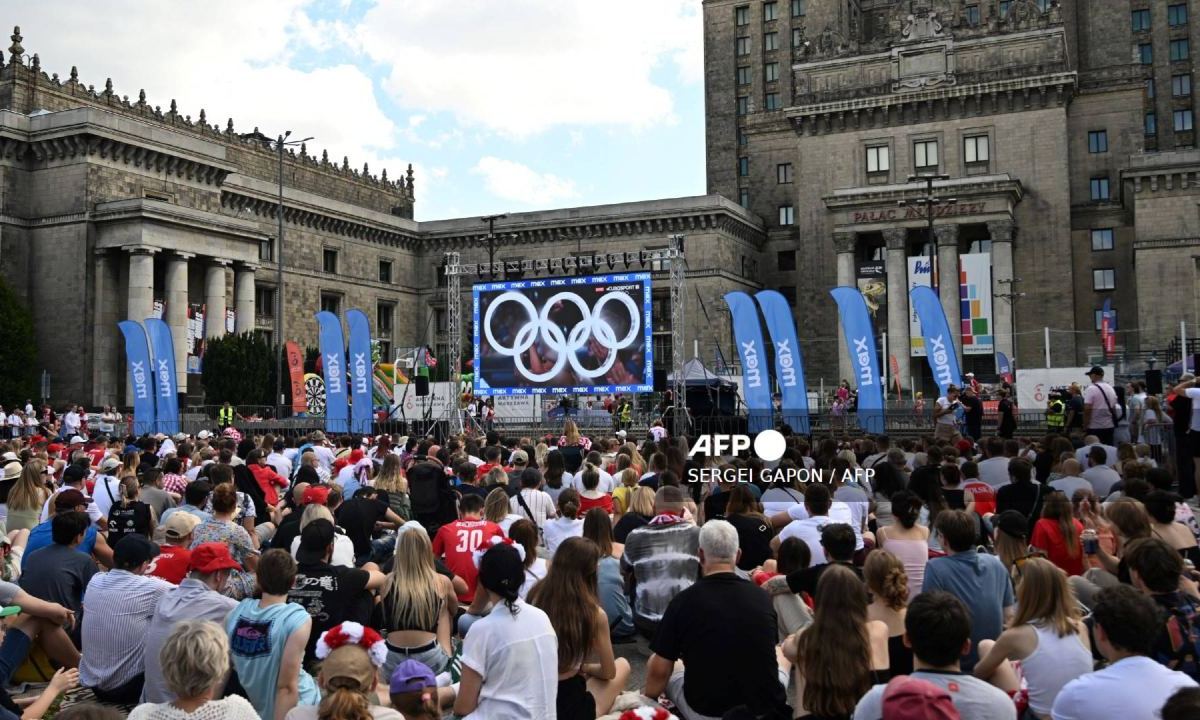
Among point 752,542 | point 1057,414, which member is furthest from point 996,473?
point 1057,414

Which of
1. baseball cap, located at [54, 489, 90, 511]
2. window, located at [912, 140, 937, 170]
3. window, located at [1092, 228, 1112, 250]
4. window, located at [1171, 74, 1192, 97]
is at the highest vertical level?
window, located at [1171, 74, 1192, 97]

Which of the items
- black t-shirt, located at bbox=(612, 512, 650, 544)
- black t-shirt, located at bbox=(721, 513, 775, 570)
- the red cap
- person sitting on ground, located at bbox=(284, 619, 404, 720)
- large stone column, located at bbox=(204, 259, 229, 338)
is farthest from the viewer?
large stone column, located at bbox=(204, 259, 229, 338)

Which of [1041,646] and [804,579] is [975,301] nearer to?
[804,579]

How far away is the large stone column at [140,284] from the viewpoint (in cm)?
4522

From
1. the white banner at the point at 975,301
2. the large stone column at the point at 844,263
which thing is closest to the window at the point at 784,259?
the large stone column at the point at 844,263

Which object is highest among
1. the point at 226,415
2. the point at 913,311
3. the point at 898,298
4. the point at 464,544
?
the point at 898,298

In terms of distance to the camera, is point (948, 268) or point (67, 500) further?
point (948, 268)

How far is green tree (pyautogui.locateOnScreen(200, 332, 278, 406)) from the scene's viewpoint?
4559 cm

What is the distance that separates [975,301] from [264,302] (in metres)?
39.8

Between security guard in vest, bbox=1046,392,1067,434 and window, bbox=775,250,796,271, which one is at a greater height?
window, bbox=775,250,796,271

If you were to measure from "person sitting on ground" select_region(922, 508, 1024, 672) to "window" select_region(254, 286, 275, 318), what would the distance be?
55419 mm

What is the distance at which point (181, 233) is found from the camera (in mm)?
47375

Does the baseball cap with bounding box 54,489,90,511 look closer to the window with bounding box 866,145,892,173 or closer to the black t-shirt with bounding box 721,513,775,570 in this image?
the black t-shirt with bounding box 721,513,775,570

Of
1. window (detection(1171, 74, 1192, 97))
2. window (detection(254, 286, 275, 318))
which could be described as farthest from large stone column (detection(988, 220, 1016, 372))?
window (detection(254, 286, 275, 318))
